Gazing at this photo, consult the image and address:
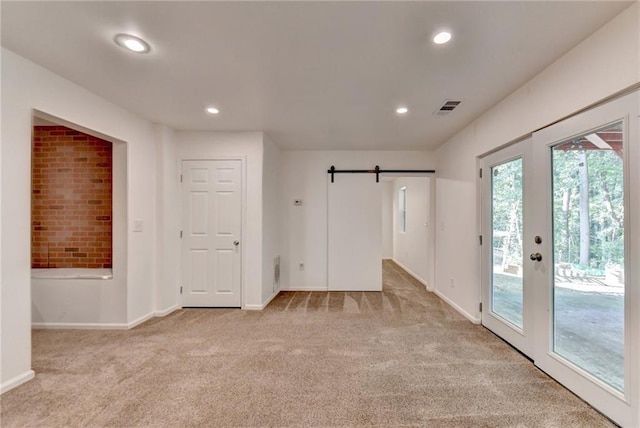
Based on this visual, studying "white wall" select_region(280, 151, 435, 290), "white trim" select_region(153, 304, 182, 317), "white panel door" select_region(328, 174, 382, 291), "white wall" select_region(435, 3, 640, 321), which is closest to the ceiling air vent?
"white wall" select_region(435, 3, 640, 321)

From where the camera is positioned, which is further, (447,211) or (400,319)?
(447,211)

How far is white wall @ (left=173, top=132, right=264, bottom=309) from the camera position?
11.9ft

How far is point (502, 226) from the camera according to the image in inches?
109

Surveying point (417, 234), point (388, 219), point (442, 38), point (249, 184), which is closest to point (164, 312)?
point (249, 184)

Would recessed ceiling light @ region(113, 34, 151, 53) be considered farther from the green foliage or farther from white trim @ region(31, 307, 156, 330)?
the green foliage

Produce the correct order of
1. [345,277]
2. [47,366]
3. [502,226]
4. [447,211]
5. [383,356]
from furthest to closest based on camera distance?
[345,277] → [447,211] → [502,226] → [383,356] → [47,366]

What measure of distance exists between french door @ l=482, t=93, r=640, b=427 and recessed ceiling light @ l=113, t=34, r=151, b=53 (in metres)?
2.94

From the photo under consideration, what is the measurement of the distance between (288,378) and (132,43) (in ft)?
8.43

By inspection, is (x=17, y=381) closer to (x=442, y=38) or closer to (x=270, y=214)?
(x=270, y=214)

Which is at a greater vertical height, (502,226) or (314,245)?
(502,226)

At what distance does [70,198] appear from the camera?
10.7 feet

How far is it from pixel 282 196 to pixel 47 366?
128 inches

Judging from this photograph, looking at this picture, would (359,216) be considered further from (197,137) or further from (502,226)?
(197,137)

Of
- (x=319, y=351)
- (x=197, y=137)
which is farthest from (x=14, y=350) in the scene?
(x=197, y=137)
